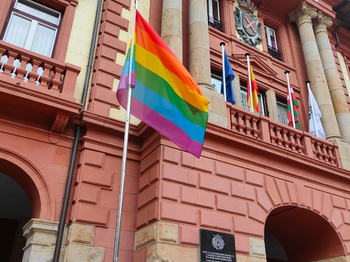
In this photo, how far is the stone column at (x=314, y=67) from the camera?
12.8m

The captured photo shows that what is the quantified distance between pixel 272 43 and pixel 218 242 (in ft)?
35.1

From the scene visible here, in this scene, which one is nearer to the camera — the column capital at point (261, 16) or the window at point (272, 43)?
the window at point (272, 43)

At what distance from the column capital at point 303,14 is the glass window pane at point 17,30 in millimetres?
11015

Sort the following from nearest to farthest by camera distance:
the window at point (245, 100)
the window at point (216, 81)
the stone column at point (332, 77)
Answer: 1. the window at point (216, 81)
2. the window at point (245, 100)
3. the stone column at point (332, 77)

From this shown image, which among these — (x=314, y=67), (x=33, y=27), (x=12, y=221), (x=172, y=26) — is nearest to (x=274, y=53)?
(x=314, y=67)

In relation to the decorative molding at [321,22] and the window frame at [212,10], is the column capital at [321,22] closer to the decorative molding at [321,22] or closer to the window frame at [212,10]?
the decorative molding at [321,22]

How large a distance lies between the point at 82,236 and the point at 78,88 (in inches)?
146

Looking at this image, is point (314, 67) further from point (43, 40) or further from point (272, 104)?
point (43, 40)

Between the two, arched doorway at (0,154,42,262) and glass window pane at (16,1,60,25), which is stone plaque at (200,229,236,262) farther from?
glass window pane at (16,1,60,25)

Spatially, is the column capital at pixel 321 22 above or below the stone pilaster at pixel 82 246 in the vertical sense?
above

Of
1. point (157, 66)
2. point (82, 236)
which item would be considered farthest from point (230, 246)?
point (157, 66)

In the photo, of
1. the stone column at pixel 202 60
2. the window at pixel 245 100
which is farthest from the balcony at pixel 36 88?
the window at pixel 245 100

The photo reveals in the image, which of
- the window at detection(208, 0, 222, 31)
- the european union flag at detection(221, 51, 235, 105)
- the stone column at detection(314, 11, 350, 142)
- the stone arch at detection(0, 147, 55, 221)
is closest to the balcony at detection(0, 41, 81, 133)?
the stone arch at detection(0, 147, 55, 221)

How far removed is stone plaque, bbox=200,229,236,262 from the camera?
752 cm
